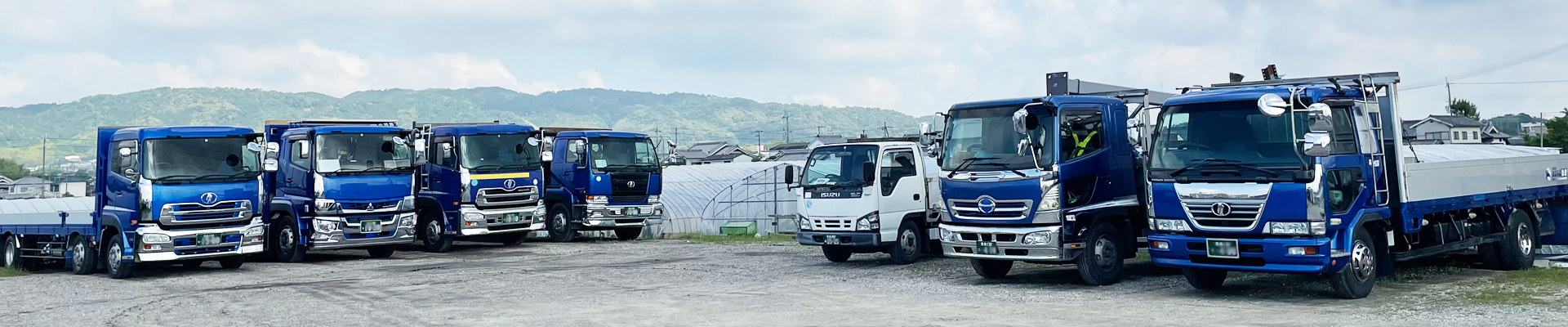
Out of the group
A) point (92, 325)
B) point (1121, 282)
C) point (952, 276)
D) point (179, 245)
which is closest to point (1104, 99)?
point (1121, 282)

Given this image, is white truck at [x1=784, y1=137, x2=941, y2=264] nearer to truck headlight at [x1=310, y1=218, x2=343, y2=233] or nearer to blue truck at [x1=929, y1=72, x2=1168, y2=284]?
blue truck at [x1=929, y1=72, x2=1168, y2=284]

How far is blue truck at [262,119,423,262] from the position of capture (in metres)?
20.1

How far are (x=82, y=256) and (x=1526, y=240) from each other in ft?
66.1

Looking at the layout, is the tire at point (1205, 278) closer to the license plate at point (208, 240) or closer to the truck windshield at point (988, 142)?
the truck windshield at point (988, 142)

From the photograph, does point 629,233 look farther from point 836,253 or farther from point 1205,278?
point 1205,278

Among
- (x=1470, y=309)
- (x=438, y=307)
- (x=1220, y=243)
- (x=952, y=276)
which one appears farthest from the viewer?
(x=952, y=276)

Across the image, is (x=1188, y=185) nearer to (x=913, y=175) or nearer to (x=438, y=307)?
(x=913, y=175)

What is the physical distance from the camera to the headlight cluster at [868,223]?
1691 cm

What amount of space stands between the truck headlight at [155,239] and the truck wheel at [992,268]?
1121 centimetres

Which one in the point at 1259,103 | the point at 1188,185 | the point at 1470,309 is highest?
the point at 1259,103

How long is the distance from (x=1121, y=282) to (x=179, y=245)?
12892 millimetres

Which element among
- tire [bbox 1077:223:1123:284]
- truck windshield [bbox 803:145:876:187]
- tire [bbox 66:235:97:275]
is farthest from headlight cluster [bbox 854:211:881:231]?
tire [bbox 66:235:97:275]

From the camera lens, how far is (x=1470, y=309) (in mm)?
10992

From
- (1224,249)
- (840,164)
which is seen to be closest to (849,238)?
(840,164)
